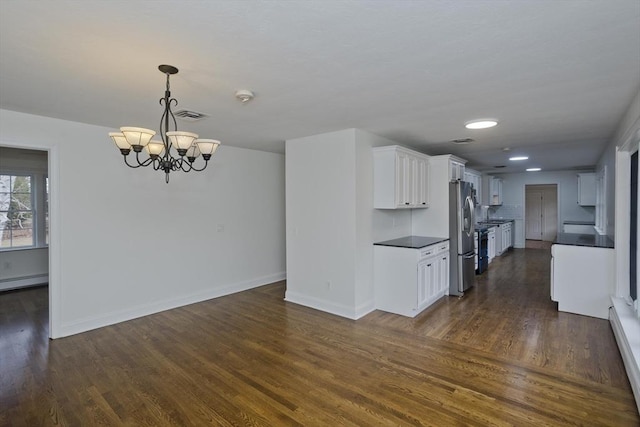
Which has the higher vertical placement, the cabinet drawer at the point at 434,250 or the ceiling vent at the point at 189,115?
the ceiling vent at the point at 189,115

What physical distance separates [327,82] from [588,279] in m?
4.11

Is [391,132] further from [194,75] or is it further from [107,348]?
[107,348]

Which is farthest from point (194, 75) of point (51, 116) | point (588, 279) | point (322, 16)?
point (588, 279)

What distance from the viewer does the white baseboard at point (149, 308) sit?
3801 millimetres

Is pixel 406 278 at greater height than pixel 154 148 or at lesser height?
lesser

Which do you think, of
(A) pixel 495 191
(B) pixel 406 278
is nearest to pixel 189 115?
(B) pixel 406 278

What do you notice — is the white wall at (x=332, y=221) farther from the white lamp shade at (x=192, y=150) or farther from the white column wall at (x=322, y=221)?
the white lamp shade at (x=192, y=150)

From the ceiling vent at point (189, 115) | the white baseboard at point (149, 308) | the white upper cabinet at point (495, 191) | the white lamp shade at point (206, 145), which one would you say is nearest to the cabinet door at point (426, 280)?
the white baseboard at point (149, 308)

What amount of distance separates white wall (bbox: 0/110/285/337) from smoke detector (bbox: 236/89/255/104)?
2.25m

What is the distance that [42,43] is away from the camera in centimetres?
194

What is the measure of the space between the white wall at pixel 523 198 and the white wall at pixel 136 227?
8.19m

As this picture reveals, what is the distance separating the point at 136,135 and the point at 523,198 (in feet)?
36.2

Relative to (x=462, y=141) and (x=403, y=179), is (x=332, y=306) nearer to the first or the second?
(x=403, y=179)

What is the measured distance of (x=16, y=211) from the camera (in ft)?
19.3
